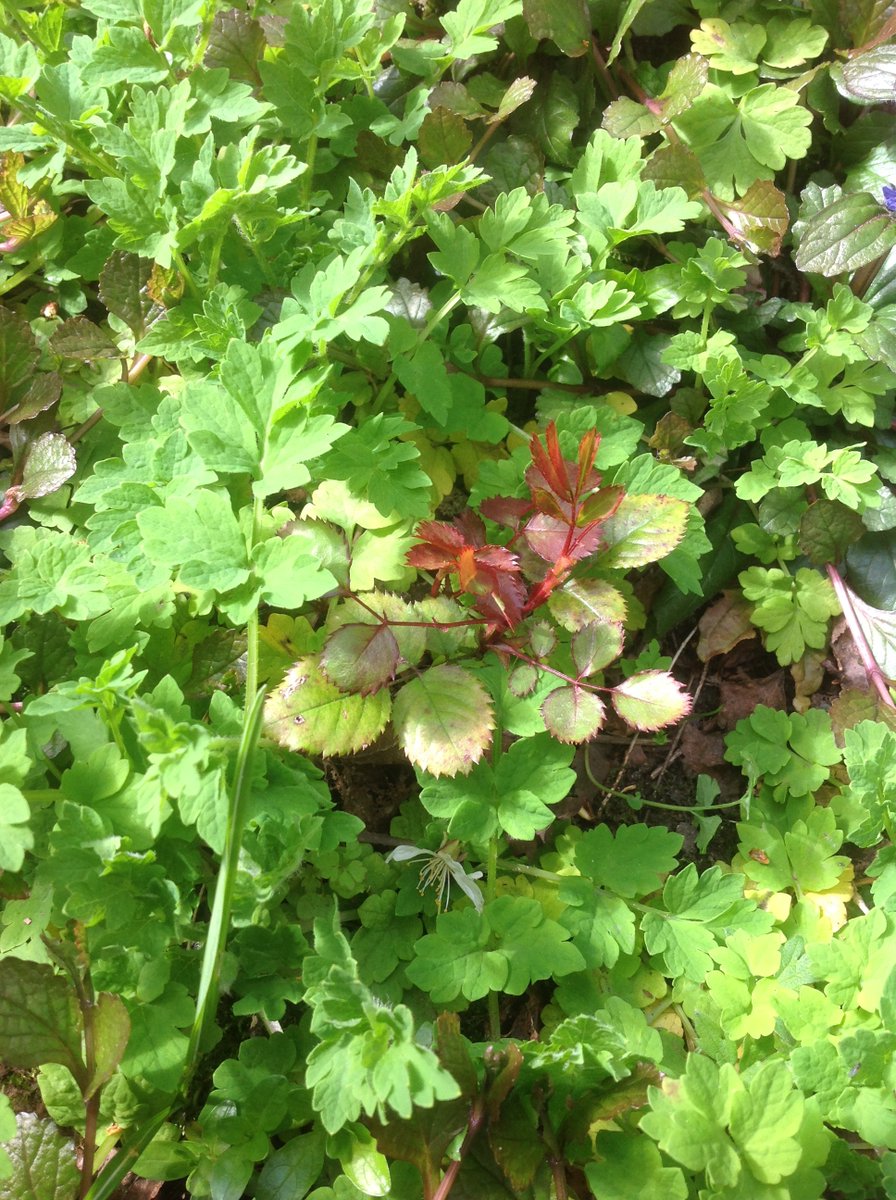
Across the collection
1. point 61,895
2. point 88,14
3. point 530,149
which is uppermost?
point 88,14

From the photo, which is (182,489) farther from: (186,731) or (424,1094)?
(424,1094)

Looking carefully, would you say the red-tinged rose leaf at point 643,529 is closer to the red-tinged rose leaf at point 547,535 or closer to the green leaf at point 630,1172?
the red-tinged rose leaf at point 547,535

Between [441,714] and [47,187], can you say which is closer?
[441,714]

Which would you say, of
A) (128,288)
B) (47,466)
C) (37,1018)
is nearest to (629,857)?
(37,1018)

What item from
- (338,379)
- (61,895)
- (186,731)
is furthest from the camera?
(338,379)

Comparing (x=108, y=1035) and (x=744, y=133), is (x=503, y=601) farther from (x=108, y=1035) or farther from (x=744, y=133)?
(x=744, y=133)

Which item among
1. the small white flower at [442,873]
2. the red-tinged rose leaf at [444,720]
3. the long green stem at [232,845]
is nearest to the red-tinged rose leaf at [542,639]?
the red-tinged rose leaf at [444,720]

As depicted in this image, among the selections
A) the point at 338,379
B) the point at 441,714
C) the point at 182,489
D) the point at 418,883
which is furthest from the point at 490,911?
the point at 338,379

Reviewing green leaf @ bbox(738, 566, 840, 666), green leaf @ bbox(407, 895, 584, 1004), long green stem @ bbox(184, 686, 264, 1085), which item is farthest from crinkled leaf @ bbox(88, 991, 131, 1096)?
green leaf @ bbox(738, 566, 840, 666)

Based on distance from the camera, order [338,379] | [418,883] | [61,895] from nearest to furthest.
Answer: [61,895] → [418,883] → [338,379]
